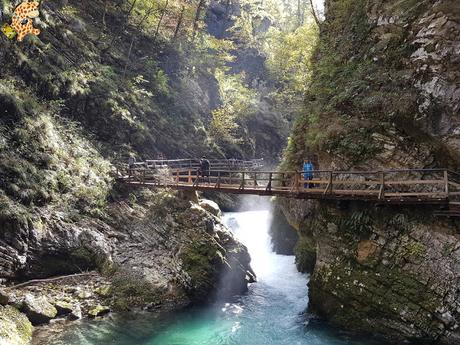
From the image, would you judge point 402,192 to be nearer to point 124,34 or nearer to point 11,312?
point 11,312

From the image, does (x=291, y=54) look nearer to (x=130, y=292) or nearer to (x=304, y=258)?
(x=304, y=258)

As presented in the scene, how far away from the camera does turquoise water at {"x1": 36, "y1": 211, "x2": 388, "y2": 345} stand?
14.3m

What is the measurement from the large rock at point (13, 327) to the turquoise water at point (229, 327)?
25.9 inches

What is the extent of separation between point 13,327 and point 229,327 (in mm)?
8384

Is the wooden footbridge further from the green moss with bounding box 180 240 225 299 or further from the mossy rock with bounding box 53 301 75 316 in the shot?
the mossy rock with bounding box 53 301 75 316

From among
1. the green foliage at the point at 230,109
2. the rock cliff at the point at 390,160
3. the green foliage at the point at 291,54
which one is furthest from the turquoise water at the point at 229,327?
the green foliage at the point at 291,54

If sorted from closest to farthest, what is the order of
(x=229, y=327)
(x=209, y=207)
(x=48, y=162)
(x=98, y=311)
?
(x=98, y=311) → (x=229, y=327) → (x=48, y=162) → (x=209, y=207)

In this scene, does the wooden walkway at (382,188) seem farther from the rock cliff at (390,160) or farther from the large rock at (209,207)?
the large rock at (209,207)

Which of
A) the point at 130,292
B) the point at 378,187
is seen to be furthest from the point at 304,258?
the point at 130,292

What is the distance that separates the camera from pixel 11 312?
13500mm

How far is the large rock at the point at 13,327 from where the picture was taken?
12.3 m

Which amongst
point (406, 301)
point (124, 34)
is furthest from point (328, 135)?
point (124, 34)

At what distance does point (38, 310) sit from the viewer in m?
14.4

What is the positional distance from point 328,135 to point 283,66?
36.9 meters
